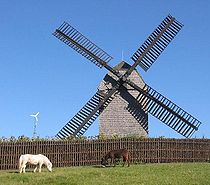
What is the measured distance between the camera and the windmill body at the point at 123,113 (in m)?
35.9

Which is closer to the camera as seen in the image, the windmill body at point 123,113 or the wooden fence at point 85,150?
the wooden fence at point 85,150

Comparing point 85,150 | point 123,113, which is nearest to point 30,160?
point 85,150

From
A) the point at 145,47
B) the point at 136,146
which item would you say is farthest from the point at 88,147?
the point at 145,47

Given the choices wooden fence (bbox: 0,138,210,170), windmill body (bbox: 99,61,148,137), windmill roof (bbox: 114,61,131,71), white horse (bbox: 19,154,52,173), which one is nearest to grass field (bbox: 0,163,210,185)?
white horse (bbox: 19,154,52,173)

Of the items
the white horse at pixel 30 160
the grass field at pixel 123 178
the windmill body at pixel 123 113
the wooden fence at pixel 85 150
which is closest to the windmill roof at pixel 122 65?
the windmill body at pixel 123 113

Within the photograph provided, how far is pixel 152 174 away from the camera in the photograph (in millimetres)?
21984

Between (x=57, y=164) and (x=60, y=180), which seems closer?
(x=60, y=180)

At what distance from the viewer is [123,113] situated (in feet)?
119

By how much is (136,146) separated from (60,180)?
13206 mm

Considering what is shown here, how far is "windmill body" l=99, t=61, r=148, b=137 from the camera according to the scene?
35938 mm

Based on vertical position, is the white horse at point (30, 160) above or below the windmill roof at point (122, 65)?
below

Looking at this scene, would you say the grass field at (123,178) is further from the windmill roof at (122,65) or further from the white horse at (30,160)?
the windmill roof at (122,65)

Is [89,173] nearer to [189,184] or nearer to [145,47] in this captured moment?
[189,184]

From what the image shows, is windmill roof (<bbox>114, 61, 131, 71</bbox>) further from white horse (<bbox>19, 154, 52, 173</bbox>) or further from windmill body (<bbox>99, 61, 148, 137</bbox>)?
white horse (<bbox>19, 154, 52, 173</bbox>)
